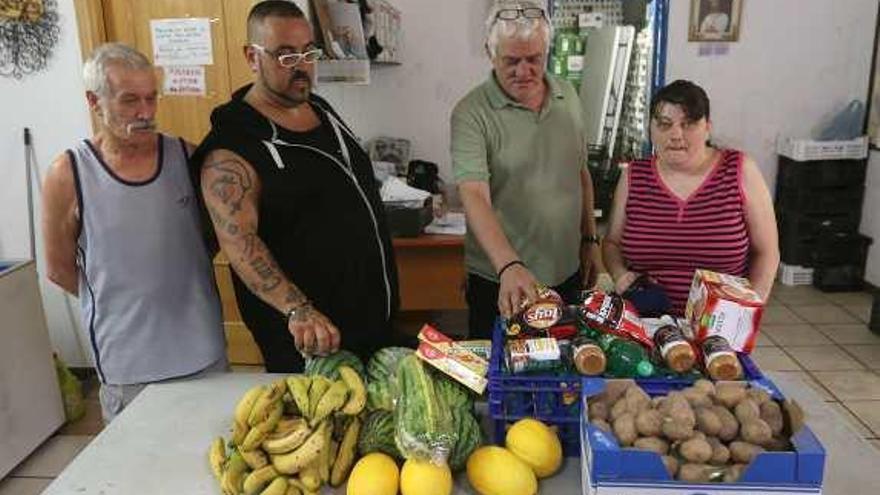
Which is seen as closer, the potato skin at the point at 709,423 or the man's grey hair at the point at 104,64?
the potato skin at the point at 709,423

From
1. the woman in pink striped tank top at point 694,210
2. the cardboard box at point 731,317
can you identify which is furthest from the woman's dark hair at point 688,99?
the cardboard box at point 731,317

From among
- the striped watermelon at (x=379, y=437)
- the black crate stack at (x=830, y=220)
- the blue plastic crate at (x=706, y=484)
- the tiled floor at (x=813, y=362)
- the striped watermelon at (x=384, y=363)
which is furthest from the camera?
the black crate stack at (x=830, y=220)

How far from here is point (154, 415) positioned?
55.6 inches

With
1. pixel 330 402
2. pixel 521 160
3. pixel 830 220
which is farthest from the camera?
pixel 830 220

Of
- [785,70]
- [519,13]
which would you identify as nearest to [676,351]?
[519,13]

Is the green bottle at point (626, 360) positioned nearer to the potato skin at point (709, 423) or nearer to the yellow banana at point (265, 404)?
the potato skin at point (709, 423)

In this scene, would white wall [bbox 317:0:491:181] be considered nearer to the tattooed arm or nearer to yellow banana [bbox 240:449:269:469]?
the tattooed arm

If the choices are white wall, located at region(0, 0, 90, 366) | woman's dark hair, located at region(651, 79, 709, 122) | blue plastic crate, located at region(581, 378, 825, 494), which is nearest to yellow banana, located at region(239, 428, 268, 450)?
blue plastic crate, located at region(581, 378, 825, 494)

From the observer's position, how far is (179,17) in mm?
3117

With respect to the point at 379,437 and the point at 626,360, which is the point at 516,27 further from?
the point at 379,437

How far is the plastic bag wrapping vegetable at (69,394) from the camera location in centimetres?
292

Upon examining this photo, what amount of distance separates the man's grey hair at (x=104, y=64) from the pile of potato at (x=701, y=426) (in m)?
1.28

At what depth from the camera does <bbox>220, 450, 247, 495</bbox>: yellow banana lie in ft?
3.63

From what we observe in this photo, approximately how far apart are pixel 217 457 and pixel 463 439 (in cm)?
44
